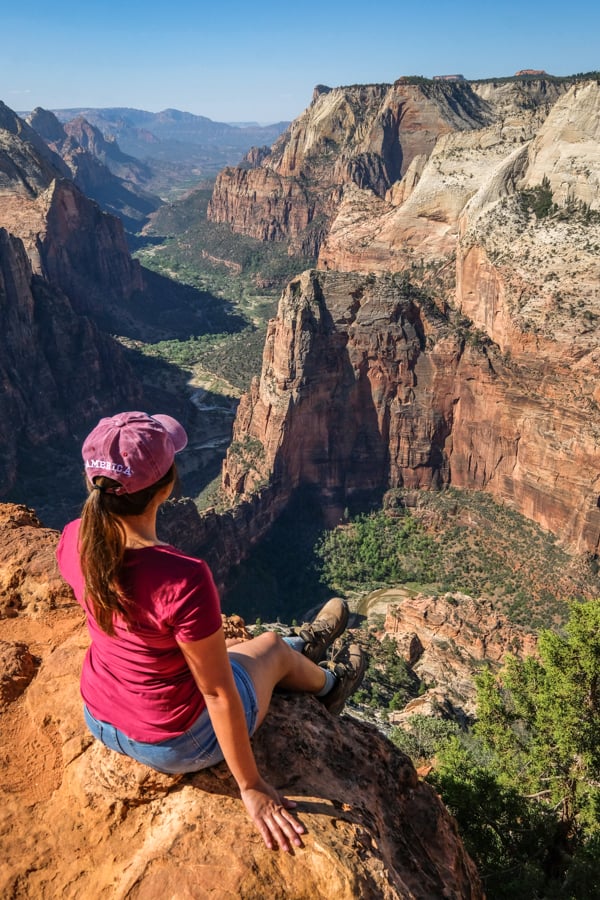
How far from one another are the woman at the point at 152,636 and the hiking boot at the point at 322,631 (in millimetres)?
3155

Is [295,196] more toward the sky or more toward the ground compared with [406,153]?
more toward the ground

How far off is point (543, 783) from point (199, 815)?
1027 cm

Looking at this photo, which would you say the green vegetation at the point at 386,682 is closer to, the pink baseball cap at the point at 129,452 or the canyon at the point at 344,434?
the canyon at the point at 344,434

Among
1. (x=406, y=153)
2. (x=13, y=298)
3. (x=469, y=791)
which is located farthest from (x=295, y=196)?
(x=469, y=791)

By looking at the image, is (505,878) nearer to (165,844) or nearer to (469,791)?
(469,791)

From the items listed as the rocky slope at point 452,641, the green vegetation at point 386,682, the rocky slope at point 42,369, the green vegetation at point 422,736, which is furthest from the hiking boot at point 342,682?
the rocky slope at point 42,369

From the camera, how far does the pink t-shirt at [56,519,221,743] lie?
4.23 metres

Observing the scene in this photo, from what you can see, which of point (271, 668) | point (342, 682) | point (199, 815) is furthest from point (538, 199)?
point (199, 815)

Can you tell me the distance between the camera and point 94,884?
475 centimetres

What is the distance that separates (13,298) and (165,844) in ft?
203

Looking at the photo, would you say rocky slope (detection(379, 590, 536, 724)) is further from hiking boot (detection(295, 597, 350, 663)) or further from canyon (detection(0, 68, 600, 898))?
hiking boot (detection(295, 597, 350, 663))

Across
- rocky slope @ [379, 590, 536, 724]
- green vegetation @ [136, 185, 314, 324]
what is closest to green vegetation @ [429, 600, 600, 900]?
rocky slope @ [379, 590, 536, 724]

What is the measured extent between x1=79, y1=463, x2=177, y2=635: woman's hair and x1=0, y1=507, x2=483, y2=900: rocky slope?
2021mm

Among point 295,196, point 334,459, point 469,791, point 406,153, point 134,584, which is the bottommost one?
point 334,459
